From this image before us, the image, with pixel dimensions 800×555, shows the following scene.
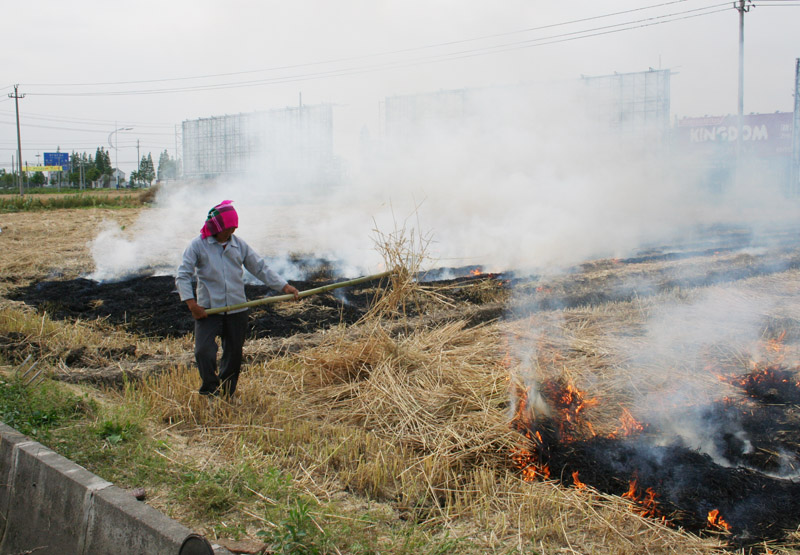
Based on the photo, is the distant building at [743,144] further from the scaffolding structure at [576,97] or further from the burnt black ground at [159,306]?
the burnt black ground at [159,306]

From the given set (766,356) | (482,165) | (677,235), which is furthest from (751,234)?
(766,356)

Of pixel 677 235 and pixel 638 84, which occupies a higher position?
pixel 638 84

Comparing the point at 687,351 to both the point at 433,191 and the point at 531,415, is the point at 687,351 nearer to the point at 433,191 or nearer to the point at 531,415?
the point at 531,415

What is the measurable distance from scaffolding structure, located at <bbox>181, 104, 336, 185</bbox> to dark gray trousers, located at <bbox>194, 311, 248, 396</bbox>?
61.7 ft

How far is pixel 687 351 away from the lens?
20.9ft

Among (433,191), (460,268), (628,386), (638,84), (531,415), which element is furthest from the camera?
(638,84)

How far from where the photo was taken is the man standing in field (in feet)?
16.5

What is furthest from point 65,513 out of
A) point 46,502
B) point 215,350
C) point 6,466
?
point 215,350

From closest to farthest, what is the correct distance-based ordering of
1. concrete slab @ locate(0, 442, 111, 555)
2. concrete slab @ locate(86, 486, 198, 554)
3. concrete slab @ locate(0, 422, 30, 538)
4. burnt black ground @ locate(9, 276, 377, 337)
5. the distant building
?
concrete slab @ locate(86, 486, 198, 554) → concrete slab @ locate(0, 442, 111, 555) → concrete slab @ locate(0, 422, 30, 538) → burnt black ground @ locate(9, 276, 377, 337) → the distant building

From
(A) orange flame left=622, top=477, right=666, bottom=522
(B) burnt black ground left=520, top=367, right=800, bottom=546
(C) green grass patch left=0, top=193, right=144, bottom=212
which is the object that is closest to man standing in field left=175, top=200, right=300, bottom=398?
(B) burnt black ground left=520, top=367, right=800, bottom=546

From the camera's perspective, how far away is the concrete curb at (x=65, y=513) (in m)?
3.11

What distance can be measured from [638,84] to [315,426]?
2754 cm

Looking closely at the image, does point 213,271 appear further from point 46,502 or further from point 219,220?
point 46,502

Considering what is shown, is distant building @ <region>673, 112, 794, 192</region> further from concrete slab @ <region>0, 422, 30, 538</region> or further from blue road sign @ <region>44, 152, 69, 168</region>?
blue road sign @ <region>44, 152, 69, 168</region>
